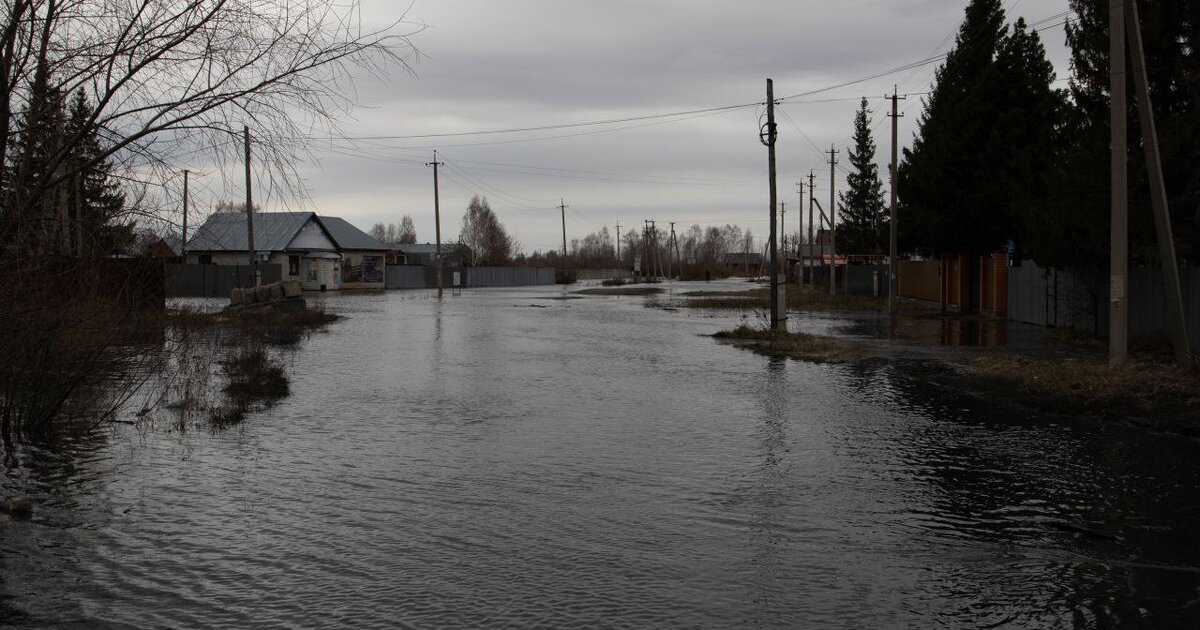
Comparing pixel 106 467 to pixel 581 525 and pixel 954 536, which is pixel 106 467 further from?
pixel 954 536

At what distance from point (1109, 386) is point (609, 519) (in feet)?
30.3

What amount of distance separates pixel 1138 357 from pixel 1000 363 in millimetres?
2369

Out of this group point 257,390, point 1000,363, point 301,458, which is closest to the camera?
point 301,458

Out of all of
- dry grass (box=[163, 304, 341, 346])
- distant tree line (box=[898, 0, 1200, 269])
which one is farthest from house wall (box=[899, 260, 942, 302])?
dry grass (box=[163, 304, 341, 346])

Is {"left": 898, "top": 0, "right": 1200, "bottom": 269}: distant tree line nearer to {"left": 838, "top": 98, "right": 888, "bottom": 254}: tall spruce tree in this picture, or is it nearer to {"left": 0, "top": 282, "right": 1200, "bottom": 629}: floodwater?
{"left": 0, "top": 282, "right": 1200, "bottom": 629}: floodwater

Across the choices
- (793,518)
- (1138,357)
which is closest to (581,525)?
(793,518)

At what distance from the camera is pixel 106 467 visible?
877 cm

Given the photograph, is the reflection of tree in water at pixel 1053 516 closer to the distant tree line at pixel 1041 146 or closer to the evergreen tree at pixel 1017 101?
the distant tree line at pixel 1041 146

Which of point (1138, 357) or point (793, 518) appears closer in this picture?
point (793, 518)

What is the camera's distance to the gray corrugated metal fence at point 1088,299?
702 inches

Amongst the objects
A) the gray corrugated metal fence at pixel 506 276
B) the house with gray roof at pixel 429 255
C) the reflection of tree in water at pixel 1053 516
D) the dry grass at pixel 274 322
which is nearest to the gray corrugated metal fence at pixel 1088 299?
the reflection of tree in water at pixel 1053 516

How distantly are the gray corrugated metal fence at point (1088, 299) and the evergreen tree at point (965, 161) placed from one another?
2133 millimetres

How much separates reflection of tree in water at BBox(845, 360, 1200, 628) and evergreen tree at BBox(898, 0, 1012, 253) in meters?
22.2

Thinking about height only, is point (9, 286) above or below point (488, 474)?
above
